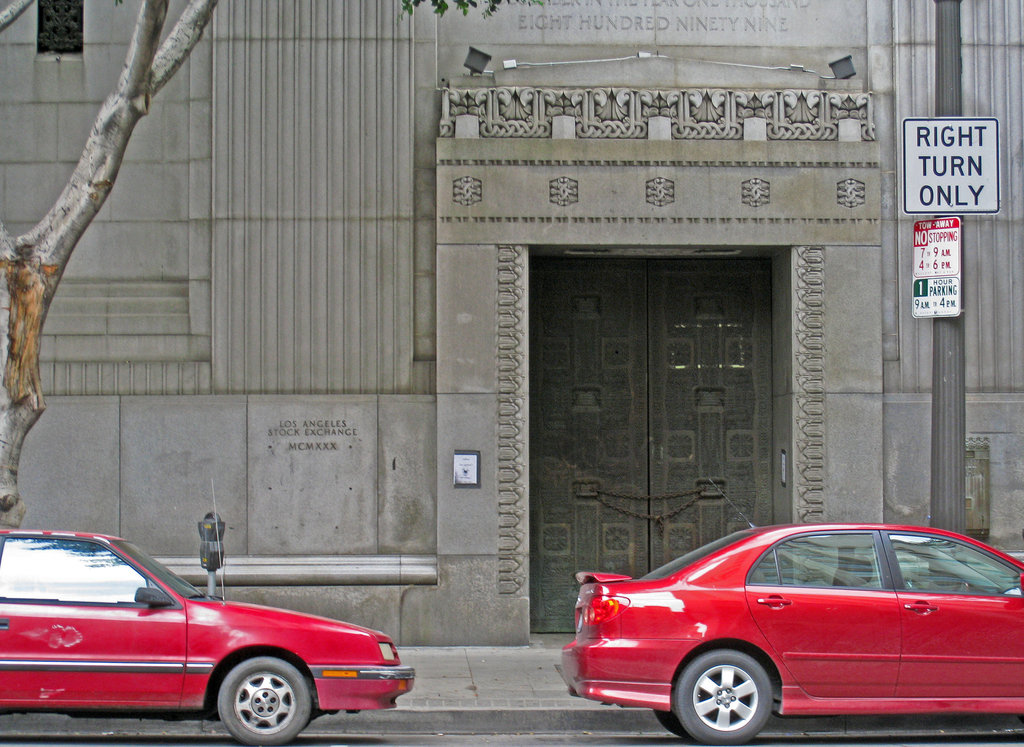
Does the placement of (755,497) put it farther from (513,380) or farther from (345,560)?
(345,560)

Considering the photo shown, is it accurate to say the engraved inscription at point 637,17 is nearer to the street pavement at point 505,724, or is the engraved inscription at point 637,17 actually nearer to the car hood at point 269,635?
the street pavement at point 505,724

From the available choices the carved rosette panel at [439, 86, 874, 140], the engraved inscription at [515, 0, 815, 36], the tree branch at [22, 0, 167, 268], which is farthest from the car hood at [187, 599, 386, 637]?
the engraved inscription at [515, 0, 815, 36]

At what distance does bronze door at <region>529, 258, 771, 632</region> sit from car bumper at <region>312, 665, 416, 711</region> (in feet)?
17.2

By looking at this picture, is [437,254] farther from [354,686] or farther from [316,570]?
[354,686]

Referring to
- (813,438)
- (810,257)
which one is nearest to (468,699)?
(813,438)

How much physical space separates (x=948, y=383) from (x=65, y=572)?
6.66m

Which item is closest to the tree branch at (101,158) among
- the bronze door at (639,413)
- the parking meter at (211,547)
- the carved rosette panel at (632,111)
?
the parking meter at (211,547)

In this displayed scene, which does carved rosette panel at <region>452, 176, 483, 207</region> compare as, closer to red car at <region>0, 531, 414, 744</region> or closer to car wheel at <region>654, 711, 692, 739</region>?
red car at <region>0, 531, 414, 744</region>

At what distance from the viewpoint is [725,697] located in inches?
327

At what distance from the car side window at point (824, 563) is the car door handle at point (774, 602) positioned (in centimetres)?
13

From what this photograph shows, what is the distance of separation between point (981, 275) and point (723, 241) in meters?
2.77

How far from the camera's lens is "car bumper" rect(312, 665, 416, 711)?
27.2ft

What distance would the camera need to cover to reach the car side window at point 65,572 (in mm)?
8258

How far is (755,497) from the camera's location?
45.0 ft
